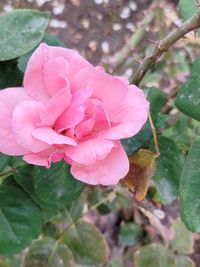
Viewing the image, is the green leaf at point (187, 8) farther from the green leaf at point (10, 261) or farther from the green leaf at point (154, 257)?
Answer: the green leaf at point (10, 261)

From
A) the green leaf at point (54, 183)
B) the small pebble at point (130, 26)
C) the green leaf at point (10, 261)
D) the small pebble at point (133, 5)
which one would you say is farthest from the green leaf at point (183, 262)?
the small pebble at point (133, 5)

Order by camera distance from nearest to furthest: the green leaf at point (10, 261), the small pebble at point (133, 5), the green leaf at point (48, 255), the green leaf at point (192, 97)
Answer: the green leaf at point (192, 97), the green leaf at point (48, 255), the green leaf at point (10, 261), the small pebble at point (133, 5)

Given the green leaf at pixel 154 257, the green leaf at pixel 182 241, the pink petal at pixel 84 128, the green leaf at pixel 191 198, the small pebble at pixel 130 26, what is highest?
the pink petal at pixel 84 128

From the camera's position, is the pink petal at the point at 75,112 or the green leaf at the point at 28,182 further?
the green leaf at the point at 28,182

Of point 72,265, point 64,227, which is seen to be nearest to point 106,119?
point 72,265

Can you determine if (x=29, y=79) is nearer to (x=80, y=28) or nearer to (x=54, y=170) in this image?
(x=54, y=170)

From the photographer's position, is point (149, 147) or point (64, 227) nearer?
point (149, 147)
